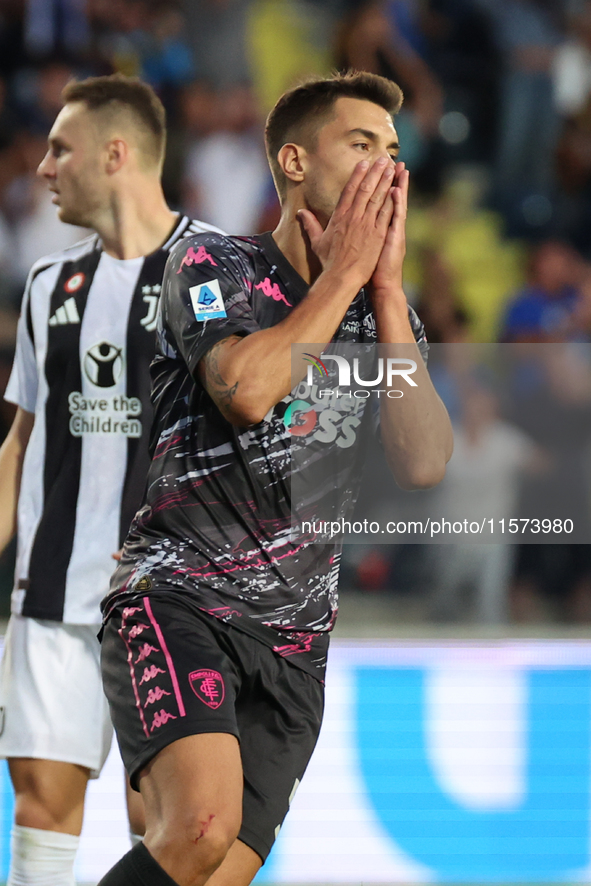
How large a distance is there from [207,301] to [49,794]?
5.17ft

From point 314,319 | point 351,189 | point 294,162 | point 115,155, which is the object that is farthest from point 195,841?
point 115,155

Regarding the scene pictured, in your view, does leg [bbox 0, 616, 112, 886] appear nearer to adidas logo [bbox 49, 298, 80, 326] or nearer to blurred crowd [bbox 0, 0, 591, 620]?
adidas logo [bbox 49, 298, 80, 326]

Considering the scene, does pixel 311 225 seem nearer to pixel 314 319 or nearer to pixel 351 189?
pixel 351 189

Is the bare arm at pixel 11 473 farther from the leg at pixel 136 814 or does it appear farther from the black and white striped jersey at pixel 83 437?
the leg at pixel 136 814

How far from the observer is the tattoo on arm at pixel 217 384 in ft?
7.38

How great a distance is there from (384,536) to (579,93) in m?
4.10

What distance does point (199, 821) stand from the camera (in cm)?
204

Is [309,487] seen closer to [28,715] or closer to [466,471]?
[28,715]

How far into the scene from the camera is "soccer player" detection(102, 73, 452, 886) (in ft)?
7.18

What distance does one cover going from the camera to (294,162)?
272cm

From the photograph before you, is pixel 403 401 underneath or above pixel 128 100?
underneath

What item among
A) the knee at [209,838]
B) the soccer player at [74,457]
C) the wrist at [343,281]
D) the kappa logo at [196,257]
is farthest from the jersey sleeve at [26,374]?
the knee at [209,838]

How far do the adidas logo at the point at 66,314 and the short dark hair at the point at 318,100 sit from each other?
2.73 ft

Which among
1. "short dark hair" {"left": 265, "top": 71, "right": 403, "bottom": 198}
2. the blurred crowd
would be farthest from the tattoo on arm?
the blurred crowd
